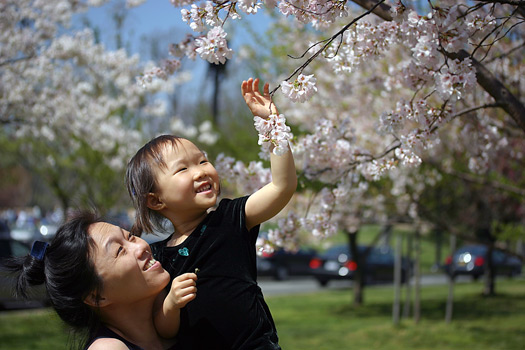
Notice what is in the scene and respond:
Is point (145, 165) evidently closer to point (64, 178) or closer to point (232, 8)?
point (232, 8)

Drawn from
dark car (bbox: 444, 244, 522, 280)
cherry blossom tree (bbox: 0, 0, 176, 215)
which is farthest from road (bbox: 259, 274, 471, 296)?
cherry blossom tree (bbox: 0, 0, 176, 215)

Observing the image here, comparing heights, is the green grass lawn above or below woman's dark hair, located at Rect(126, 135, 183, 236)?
below

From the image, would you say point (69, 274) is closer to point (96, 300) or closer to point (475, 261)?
point (96, 300)

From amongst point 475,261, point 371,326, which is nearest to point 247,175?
point 371,326

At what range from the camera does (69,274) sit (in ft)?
6.06

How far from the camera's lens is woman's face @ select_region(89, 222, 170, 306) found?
1873 mm

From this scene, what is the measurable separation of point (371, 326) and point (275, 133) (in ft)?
25.5

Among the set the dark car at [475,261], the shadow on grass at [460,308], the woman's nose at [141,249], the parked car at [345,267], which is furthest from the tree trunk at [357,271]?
the woman's nose at [141,249]

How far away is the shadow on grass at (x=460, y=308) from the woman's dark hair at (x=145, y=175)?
8.73 m

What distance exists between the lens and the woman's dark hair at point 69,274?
186 cm

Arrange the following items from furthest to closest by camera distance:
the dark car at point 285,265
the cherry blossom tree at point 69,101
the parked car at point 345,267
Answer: the dark car at point 285,265, the parked car at point 345,267, the cherry blossom tree at point 69,101

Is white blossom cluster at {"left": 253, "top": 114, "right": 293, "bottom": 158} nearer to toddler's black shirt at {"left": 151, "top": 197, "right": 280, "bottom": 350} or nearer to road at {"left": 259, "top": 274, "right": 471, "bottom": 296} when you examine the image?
toddler's black shirt at {"left": 151, "top": 197, "right": 280, "bottom": 350}

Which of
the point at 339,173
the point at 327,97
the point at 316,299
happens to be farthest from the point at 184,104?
the point at 339,173

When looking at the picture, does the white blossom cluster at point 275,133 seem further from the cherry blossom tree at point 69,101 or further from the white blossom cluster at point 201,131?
the white blossom cluster at point 201,131
